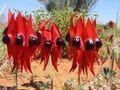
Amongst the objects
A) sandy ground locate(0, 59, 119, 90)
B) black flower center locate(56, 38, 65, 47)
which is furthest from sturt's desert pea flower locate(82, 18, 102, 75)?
sandy ground locate(0, 59, 119, 90)

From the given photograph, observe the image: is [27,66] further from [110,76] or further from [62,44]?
[110,76]

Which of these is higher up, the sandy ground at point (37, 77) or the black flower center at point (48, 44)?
the black flower center at point (48, 44)

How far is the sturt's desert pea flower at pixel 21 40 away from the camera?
8.89ft

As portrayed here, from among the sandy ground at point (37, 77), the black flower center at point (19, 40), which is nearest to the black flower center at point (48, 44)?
the black flower center at point (19, 40)

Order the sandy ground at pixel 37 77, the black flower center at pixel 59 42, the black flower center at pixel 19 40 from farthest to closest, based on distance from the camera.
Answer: the sandy ground at pixel 37 77, the black flower center at pixel 59 42, the black flower center at pixel 19 40

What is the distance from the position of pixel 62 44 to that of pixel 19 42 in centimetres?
46

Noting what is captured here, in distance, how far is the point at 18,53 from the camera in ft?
8.85

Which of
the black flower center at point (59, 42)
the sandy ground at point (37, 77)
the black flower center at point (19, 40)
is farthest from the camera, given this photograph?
the sandy ground at point (37, 77)

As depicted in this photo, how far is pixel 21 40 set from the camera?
267cm

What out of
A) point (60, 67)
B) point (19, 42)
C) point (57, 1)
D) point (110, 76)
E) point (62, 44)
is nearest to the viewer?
point (19, 42)

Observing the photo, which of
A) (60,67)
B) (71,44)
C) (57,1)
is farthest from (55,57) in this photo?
(57,1)

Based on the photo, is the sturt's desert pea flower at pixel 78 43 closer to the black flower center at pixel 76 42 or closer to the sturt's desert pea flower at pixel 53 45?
the black flower center at pixel 76 42

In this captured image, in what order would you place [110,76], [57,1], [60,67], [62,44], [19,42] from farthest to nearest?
[57,1] → [60,67] → [110,76] → [62,44] → [19,42]

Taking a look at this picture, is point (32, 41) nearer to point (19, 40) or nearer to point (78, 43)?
point (19, 40)
